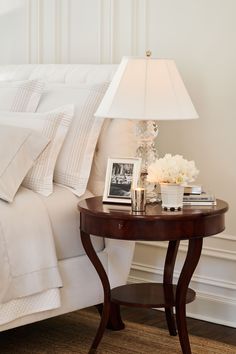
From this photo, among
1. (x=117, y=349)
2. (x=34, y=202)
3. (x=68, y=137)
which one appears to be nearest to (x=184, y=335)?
(x=117, y=349)

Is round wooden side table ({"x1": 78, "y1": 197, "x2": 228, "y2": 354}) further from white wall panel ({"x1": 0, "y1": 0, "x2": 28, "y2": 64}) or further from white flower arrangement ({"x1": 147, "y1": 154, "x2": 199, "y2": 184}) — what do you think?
white wall panel ({"x1": 0, "y1": 0, "x2": 28, "y2": 64})

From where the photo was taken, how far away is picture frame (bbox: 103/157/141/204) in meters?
3.00

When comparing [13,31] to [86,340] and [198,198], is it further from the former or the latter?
[86,340]

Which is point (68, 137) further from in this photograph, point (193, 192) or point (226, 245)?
point (226, 245)

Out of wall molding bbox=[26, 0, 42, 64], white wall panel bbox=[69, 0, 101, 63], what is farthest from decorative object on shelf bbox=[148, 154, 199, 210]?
wall molding bbox=[26, 0, 42, 64]

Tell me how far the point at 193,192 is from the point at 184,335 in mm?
618

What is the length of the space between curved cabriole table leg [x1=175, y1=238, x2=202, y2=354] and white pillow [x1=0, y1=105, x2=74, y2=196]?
716 mm

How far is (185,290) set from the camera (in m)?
2.86

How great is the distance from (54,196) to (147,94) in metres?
0.65

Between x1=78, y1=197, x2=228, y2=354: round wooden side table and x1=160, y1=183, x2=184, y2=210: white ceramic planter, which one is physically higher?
x1=160, y1=183, x2=184, y2=210: white ceramic planter

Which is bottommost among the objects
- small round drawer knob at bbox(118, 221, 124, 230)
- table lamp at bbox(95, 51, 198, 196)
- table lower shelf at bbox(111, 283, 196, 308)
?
table lower shelf at bbox(111, 283, 196, 308)

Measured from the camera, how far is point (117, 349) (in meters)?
3.07

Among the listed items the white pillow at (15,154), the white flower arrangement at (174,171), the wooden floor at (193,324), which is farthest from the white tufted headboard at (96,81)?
the wooden floor at (193,324)

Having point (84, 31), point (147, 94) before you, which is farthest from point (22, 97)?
point (147, 94)
